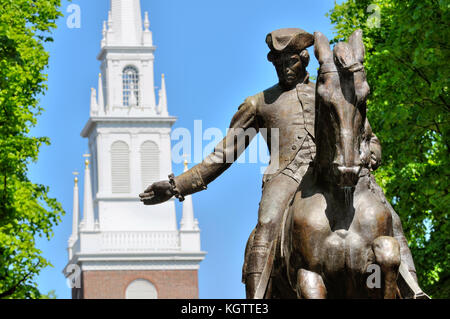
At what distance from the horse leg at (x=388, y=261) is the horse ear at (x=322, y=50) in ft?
5.22

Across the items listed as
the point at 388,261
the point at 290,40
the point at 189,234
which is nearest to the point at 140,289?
the point at 189,234

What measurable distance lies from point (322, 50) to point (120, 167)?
94.0 m

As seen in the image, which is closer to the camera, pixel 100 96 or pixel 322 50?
pixel 322 50

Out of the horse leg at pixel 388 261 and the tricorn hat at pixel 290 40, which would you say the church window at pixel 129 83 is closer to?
the tricorn hat at pixel 290 40

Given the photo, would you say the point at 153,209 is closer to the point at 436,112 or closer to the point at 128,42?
the point at 128,42

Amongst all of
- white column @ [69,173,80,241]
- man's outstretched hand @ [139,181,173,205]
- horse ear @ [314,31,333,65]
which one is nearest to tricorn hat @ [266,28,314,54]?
horse ear @ [314,31,333,65]

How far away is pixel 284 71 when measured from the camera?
44.2 ft

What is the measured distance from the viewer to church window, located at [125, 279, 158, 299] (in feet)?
322

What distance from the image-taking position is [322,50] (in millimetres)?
11953

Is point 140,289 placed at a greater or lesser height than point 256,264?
greater

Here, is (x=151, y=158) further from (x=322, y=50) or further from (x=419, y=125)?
(x=322, y=50)

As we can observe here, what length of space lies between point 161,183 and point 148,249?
87.1 meters

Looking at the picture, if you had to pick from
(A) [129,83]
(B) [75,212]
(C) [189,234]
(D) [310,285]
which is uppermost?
(A) [129,83]
